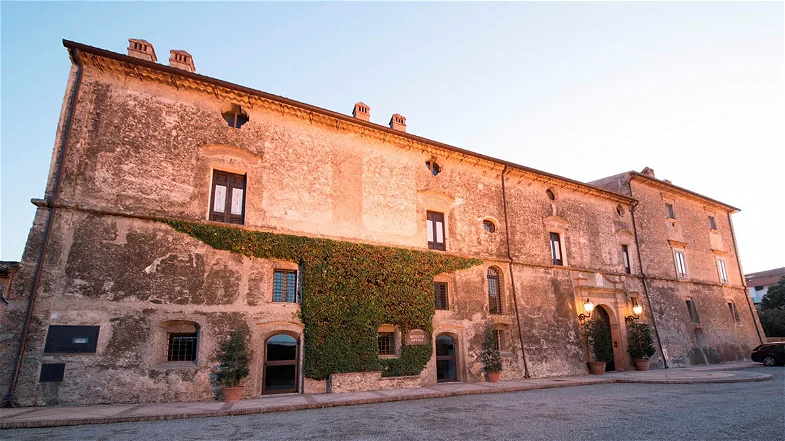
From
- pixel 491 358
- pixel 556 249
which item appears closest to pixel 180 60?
pixel 491 358

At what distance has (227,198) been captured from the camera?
13.9m

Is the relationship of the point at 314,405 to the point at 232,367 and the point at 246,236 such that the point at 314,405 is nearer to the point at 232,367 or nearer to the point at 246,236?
the point at 232,367

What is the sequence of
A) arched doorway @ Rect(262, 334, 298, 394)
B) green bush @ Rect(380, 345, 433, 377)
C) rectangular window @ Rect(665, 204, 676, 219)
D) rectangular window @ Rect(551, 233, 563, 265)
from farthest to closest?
rectangular window @ Rect(665, 204, 676, 219), rectangular window @ Rect(551, 233, 563, 265), green bush @ Rect(380, 345, 433, 377), arched doorway @ Rect(262, 334, 298, 394)

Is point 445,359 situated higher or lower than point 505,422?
higher

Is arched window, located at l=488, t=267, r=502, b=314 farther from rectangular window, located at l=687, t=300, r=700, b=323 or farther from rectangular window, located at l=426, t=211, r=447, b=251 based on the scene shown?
rectangular window, located at l=687, t=300, r=700, b=323

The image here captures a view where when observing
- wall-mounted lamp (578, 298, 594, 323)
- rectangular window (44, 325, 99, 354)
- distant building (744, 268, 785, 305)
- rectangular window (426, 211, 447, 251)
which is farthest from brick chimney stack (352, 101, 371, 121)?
distant building (744, 268, 785, 305)

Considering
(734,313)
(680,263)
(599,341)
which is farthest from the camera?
(734,313)

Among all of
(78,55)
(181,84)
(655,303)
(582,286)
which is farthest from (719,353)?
(78,55)

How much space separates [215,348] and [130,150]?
6.38 meters

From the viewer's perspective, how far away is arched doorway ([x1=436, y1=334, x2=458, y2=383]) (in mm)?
16312

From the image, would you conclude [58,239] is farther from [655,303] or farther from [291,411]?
[655,303]

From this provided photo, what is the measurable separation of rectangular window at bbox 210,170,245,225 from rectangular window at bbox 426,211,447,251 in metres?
7.49

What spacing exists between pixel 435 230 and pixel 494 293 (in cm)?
395

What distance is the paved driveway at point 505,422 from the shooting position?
24.1 feet
